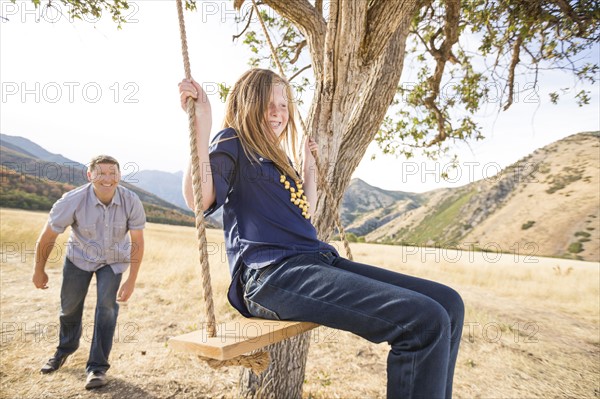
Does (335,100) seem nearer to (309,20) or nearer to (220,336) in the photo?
(309,20)

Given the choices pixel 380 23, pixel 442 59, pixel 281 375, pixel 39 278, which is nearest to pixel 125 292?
pixel 39 278

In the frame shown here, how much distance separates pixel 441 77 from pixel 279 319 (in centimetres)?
676

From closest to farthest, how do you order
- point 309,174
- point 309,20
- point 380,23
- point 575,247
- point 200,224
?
1. point 200,224
2. point 309,174
3. point 380,23
4. point 309,20
5. point 575,247

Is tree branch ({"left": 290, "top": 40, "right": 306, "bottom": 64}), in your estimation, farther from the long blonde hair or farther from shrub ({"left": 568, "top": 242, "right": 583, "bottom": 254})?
shrub ({"left": 568, "top": 242, "right": 583, "bottom": 254})

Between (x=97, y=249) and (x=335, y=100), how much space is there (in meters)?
3.01

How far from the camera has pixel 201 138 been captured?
1941mm

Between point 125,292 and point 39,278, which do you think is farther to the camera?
point 125,292

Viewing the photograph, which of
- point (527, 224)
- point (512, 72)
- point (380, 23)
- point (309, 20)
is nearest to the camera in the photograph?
point (380, 23)

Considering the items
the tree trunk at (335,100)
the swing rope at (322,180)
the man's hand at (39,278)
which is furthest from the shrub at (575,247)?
the man's hand at (39,278)

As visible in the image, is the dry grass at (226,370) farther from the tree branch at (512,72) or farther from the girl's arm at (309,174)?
the tree branch at (512,72)

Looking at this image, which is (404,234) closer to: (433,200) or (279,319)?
(433,200)

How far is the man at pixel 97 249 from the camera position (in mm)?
3814

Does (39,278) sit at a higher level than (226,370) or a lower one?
higher

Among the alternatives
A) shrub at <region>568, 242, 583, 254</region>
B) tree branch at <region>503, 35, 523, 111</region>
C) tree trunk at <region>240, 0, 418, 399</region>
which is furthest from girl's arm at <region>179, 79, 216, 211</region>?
shrub at <region>568, 242, 583, 254</region>
